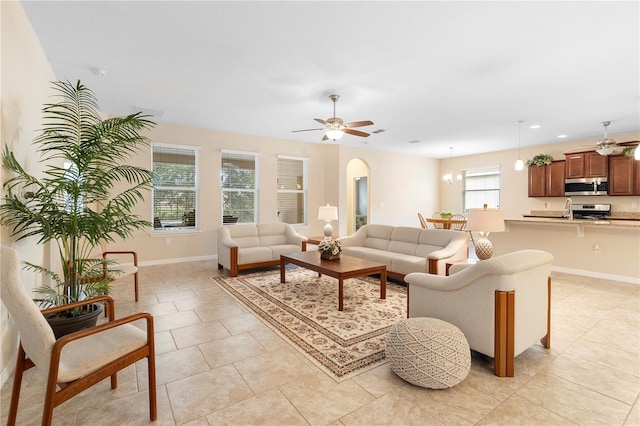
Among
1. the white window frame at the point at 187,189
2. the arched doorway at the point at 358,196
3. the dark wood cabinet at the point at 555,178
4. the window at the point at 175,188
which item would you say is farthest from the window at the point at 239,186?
the dark wood cabinet at the point at 555,178

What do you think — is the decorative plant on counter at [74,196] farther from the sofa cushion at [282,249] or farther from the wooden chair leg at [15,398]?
the sofa cushion at [282,249]

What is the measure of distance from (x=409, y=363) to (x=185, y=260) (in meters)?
5.27

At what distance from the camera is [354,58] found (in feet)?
10.7

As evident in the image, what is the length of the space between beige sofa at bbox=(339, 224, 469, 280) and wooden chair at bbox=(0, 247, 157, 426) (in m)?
3.44

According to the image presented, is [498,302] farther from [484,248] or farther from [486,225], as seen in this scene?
[486,225]

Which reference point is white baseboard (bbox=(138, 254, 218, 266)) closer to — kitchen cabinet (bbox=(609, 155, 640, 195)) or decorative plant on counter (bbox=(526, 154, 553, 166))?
decorative plant on counter (bbox=(526, 154, 553, 166))

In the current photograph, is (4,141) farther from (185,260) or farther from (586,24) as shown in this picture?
(586,24)

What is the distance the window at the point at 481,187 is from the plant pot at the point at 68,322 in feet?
30.7

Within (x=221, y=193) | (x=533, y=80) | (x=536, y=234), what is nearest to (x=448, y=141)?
(x=536, y=234)

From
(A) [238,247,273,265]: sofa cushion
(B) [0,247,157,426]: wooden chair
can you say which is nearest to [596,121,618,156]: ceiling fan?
(A) [238,247,273,265]: sofa cushion

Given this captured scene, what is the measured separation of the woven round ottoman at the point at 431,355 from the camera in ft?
6.47

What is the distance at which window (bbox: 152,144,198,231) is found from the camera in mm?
5930

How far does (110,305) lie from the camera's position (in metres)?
2.13

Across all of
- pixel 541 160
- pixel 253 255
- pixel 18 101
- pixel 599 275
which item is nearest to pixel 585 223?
pixel 599 275
